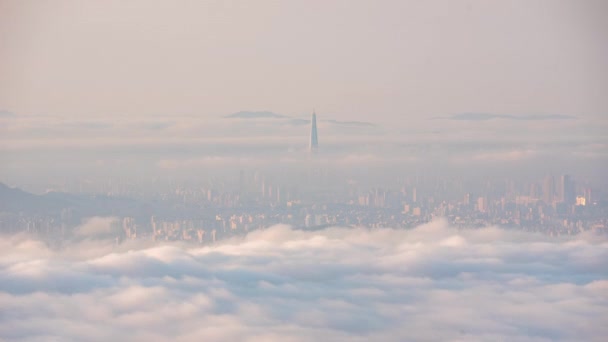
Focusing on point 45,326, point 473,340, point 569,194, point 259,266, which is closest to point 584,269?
point 569,194

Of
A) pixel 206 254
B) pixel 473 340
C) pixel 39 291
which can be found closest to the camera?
pixel 473 340

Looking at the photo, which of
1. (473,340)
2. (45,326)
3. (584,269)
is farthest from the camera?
(584,269)

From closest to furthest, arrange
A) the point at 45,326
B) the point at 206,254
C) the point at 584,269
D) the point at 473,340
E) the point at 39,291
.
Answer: the point at 473,340
the point at 45,326
the point at 39,291
the point at 584,269
the point at 206,254

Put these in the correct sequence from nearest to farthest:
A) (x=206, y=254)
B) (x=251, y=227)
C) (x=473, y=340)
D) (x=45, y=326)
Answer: (x=473, y=340) < (x=45, y=326) < (x=206, y=254) < (x=251, y=227)

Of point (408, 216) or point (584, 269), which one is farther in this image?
point (408, 216)

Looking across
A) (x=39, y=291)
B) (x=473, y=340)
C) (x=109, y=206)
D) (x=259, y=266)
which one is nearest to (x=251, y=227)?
(x=259, y=266)

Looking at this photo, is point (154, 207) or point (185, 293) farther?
point (154, 207)

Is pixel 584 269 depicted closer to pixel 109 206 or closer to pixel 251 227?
pixel 251 227

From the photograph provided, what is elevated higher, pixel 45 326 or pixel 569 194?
pixel 569 194

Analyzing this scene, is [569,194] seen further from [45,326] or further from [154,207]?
[45,326]
